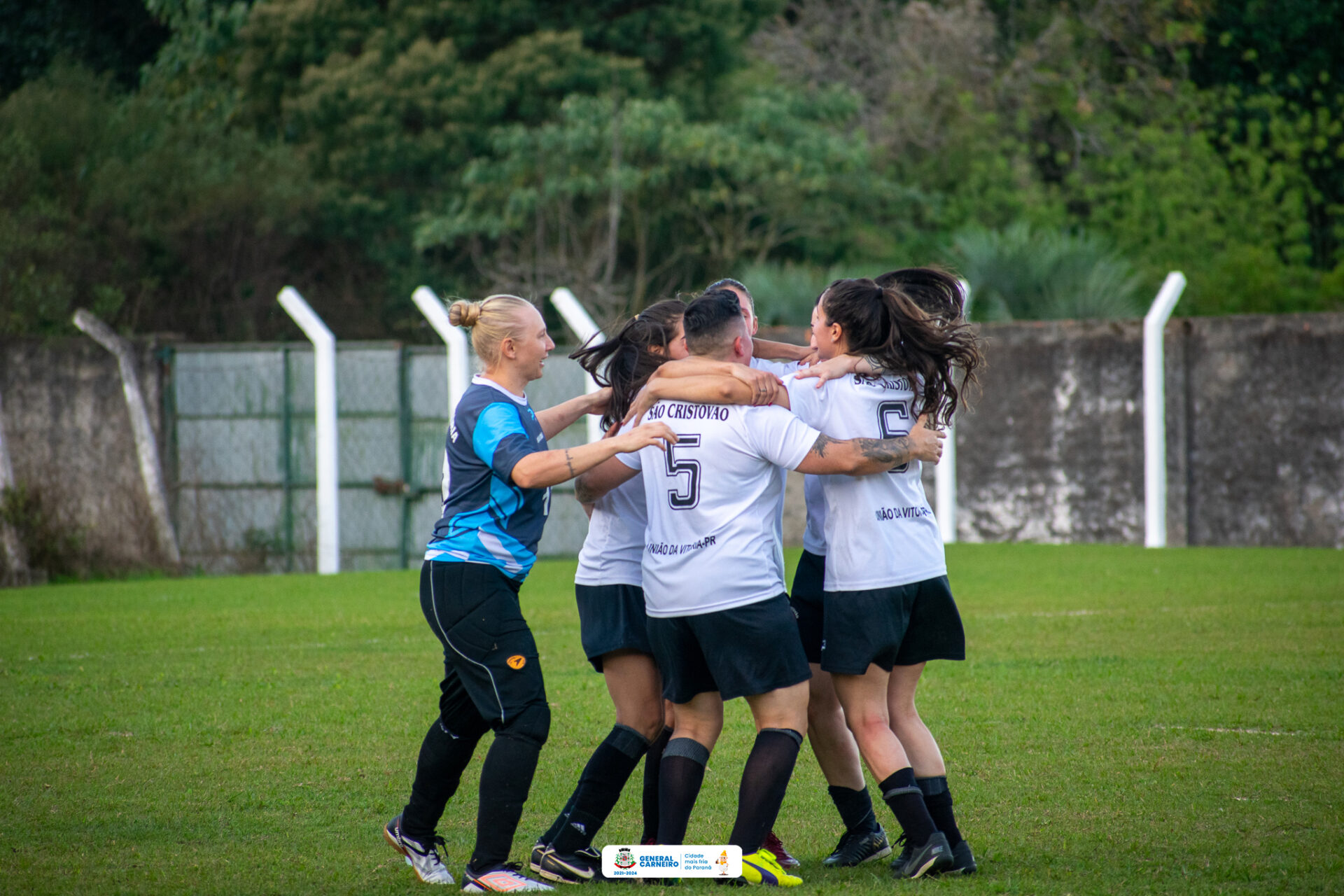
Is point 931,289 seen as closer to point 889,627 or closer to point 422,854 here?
point 889,627

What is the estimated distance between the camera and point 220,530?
1606cm

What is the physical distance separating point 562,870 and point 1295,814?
268cm

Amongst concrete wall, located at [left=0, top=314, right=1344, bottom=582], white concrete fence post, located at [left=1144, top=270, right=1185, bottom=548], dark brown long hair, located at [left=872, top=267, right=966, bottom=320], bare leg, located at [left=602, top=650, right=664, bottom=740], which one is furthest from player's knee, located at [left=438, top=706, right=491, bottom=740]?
white concrete fence post, located at [left=1144, top=270, right=1185, bottom=548]

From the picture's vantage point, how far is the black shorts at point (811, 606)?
503 centimetres

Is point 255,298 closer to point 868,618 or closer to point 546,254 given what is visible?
point 546,254

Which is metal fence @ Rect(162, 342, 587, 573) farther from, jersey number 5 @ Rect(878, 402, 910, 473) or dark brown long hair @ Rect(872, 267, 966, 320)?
jersey number 5 @ Rect(878, 402, 910, 473)

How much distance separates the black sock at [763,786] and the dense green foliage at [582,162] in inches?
575

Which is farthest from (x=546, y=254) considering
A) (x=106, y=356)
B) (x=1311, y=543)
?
(x=1311, y=543)

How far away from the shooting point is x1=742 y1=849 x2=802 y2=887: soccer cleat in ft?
14.5

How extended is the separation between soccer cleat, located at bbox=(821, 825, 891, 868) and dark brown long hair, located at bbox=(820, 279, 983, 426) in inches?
57.2

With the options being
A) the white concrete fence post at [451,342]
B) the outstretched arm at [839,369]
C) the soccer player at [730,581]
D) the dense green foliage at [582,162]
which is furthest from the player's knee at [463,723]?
the dense green foliage at [582,162]

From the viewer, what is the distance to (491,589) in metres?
4.56

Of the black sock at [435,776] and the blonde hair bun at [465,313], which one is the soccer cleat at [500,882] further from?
the blonde hair bun at [465,313]

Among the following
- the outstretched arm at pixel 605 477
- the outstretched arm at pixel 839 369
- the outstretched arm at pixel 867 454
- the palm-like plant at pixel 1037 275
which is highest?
the palm-like plant at pixel 1037 275
